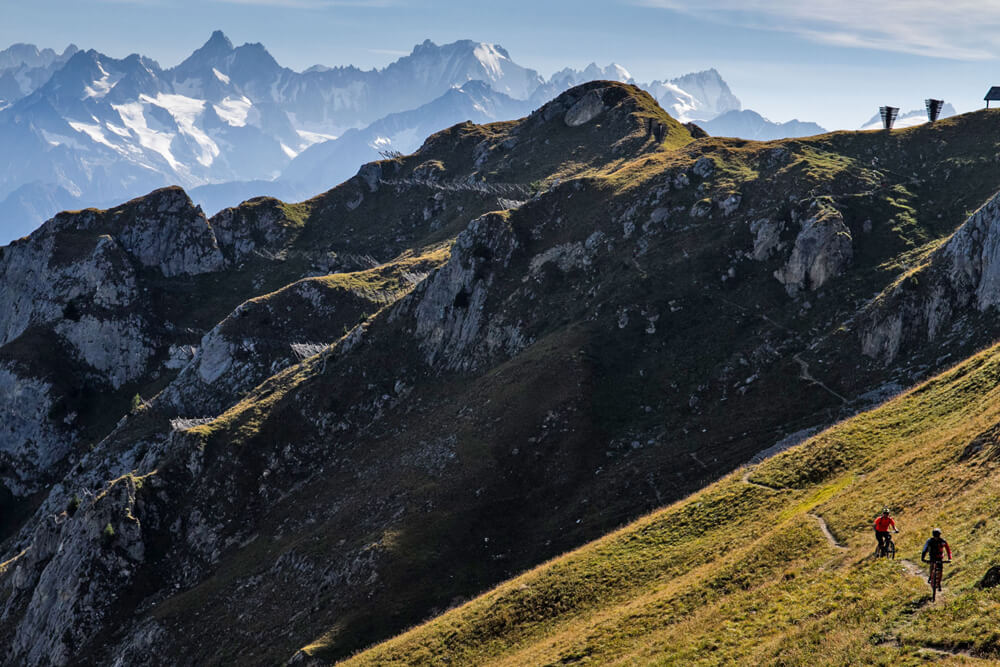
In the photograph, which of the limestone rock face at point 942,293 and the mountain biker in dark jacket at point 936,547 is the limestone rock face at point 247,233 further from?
the mountain biker in dark jacket at point 936,547

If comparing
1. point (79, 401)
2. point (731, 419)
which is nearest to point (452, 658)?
point (731, 419)

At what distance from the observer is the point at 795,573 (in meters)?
38.8

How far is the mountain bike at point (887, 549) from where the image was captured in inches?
1348

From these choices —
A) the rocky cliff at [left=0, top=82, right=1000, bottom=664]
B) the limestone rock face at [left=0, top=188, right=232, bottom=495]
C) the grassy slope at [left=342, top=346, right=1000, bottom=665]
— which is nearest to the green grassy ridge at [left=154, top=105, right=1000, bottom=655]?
the rocky cliff at [left=0, top=82, right=1000, bottom=664]

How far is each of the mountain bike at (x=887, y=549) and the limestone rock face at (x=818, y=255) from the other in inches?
2477

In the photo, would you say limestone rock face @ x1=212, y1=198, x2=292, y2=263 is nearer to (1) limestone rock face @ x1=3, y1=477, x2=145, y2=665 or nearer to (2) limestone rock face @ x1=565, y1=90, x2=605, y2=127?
(2) limestone rock face @ x1=565, y1=90, x2=605, y2=127

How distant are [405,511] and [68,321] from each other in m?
131

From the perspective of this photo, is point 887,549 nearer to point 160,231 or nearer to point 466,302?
point 466,302

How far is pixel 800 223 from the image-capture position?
98.9 m

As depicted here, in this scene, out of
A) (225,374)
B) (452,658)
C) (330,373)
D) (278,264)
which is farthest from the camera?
(278,264)

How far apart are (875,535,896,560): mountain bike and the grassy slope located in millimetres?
566

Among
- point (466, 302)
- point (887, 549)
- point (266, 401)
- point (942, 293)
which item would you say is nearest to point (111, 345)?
point (266, 401)

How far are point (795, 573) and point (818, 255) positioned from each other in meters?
64.9

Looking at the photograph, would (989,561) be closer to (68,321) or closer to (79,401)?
(79,401)
